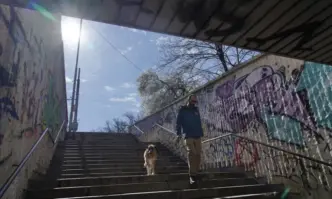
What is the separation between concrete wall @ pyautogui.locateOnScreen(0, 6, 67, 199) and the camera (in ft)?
10.1

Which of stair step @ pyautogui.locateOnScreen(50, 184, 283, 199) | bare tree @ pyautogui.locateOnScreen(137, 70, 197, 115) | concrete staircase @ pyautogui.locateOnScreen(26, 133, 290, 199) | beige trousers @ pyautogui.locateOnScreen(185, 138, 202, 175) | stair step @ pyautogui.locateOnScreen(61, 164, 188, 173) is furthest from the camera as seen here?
bare tree @ pyautogui.locateOnScreen(137, 70, 197, 115)

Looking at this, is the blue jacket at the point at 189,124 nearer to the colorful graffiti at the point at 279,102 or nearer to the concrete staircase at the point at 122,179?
the concrete staircase at the point at 122,179

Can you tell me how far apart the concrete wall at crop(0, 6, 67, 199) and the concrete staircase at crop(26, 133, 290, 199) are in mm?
573

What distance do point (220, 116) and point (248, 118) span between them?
1180 millimetres

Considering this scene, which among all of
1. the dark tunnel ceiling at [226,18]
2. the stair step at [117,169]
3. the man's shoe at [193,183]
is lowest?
the man's shoe at [193,183]

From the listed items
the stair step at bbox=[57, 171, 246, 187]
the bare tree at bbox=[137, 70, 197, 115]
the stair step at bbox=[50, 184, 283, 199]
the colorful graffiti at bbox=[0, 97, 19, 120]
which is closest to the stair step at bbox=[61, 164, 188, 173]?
the stair step at bbox=[57, 171, 246, 187]

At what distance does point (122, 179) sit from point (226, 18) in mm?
4044

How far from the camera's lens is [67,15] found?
94.8 inches

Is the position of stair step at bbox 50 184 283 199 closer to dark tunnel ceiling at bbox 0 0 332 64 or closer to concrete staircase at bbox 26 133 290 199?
concrete staircase at bbox 26 133 290 199

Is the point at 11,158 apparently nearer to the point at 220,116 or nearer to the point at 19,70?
the point at 19,70

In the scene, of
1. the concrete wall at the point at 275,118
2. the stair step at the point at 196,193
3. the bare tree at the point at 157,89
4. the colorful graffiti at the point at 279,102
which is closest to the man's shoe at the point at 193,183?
the stair step at the point at 196,193

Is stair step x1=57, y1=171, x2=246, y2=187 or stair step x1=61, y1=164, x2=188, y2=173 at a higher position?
stair step x1=61, y1=164, x2=188, y2=173

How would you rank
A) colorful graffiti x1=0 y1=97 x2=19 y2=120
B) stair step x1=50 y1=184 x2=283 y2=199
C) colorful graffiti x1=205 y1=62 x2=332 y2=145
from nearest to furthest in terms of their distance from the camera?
1. colorful graffiti x1=0 y1=97 x2=19 y2=120
2. stair step x1=50 y1=184 x2=283 y2=199
3. colorful graffiti x1=205 y1=62 x2=332 y2=145

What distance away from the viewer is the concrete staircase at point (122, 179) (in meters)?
4.32
